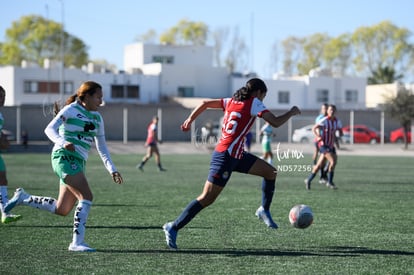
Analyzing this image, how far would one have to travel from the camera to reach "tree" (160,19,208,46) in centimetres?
10769

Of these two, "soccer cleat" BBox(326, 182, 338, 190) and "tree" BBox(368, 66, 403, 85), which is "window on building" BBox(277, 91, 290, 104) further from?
"soccer cleat" BBox(326, 182, 338, 190)

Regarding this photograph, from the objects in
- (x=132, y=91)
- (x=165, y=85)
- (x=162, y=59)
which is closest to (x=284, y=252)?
(x=132, y=91)

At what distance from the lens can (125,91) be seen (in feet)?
225

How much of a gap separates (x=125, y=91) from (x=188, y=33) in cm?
4246

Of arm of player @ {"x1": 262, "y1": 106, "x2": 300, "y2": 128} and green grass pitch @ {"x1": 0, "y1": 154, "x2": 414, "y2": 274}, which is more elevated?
arm of player @ {"x1": 262, "y1": 106, "x2": 300, "y2": 128}

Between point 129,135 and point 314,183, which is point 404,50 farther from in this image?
point 314,183

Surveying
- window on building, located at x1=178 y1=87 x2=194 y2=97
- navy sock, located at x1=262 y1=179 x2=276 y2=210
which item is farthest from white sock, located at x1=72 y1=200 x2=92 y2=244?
window on building, located at x1=178 y1=87 x2=194 y2=97

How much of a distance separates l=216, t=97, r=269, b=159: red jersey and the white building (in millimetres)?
54877

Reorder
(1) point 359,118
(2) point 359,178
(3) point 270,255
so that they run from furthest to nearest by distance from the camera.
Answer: (1) point 359,118
(2) point 359,178
(3) point 270,255

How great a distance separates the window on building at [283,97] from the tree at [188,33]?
126 ft

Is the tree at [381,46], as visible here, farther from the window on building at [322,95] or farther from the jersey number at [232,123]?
the jersey number at [232,123]

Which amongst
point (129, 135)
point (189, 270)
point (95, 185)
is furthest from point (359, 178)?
point (129, 135)

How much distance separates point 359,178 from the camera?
73.5ft

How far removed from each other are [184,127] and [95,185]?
1025 centimetres
